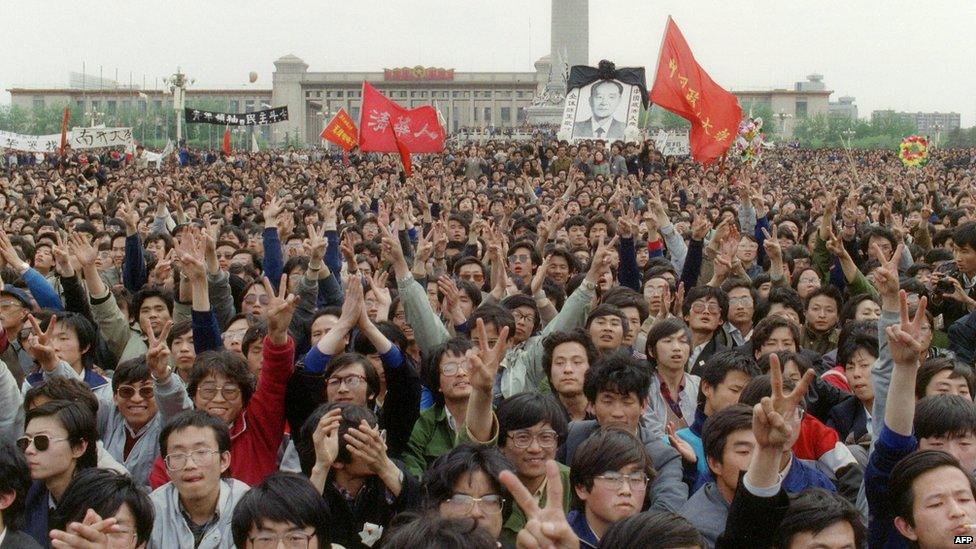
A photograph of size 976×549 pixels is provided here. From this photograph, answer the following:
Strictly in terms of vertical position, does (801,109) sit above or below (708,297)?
above

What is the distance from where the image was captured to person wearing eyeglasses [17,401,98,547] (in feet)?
12.0

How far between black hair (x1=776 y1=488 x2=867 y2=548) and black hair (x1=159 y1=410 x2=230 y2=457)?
6.01 ft

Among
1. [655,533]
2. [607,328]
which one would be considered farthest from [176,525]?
[607,328]

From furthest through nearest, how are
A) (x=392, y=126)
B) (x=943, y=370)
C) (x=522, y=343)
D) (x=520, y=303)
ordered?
(x=392, y=126)
(x=520, y=303)
(x=522, y=343)
(x=943, y=370)

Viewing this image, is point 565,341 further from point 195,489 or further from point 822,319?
point 822,319

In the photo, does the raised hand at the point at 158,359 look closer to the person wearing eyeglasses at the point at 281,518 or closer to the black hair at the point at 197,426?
the black hair at the point at 197,426

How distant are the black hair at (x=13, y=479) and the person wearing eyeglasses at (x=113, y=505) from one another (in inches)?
5.2

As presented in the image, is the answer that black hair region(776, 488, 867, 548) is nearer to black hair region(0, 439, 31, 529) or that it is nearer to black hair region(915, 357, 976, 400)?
black hair region(915, 357, 976, 400)

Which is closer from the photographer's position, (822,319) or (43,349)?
(43,349)

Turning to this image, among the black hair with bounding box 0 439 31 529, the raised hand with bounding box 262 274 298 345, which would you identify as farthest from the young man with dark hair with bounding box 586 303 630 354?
the black hair with bounding box 0 439 31 529

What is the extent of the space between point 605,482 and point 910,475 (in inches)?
35.0

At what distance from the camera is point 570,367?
15.3 feet

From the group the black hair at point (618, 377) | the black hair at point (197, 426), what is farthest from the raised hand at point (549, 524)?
the black hair at point (618, 377)

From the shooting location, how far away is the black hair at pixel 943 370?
4.16 meters
